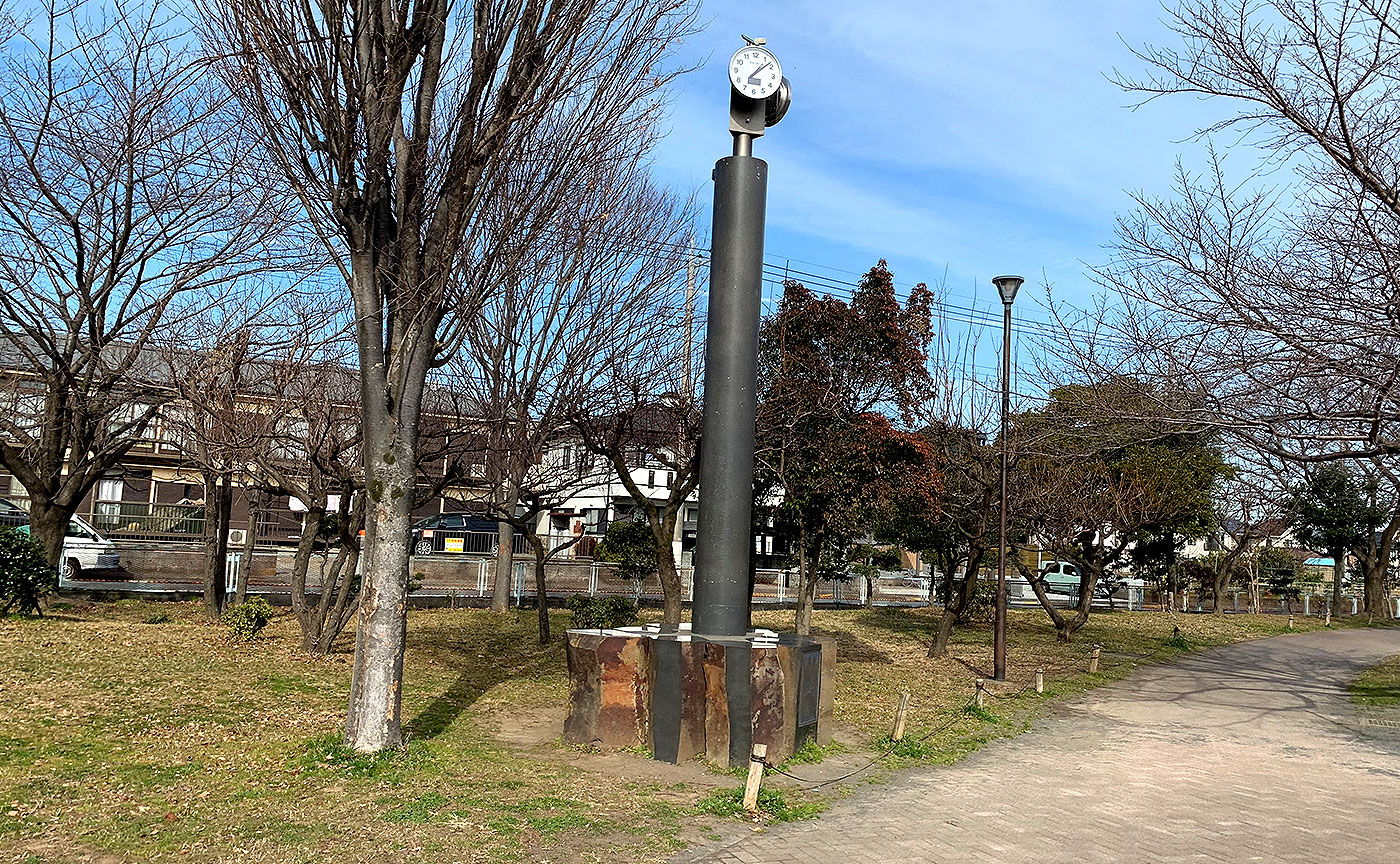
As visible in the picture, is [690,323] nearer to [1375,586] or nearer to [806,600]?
[806,600]

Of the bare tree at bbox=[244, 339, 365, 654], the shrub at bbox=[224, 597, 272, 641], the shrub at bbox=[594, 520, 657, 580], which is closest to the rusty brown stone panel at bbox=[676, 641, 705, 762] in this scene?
the bare tree at bbox=[244, 339, 365, 654]

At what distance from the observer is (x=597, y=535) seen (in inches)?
1383

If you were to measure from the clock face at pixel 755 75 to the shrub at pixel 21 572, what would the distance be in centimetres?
1100

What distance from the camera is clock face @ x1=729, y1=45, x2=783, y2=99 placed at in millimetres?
8898

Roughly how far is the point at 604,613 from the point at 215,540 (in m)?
6.23

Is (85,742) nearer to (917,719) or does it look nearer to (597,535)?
(917,719)

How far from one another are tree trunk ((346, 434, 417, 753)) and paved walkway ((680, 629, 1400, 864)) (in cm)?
267

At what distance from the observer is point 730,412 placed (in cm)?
866

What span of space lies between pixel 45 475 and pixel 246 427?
339 cm

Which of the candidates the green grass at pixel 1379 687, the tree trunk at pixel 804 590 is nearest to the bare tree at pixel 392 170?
the tree trunk at pixel 804 590

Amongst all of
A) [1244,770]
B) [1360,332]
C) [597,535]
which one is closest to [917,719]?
[1244,770]

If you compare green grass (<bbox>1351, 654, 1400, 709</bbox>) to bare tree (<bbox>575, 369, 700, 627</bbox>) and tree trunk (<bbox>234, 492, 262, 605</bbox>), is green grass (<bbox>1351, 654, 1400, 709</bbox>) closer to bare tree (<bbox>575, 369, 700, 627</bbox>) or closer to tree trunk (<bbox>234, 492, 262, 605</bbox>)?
bare tree (<bbox>575, 369, 700, 627</bbox>)

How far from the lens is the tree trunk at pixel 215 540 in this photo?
16.1 metres

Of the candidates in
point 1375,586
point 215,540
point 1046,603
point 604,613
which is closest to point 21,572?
point 215,540
